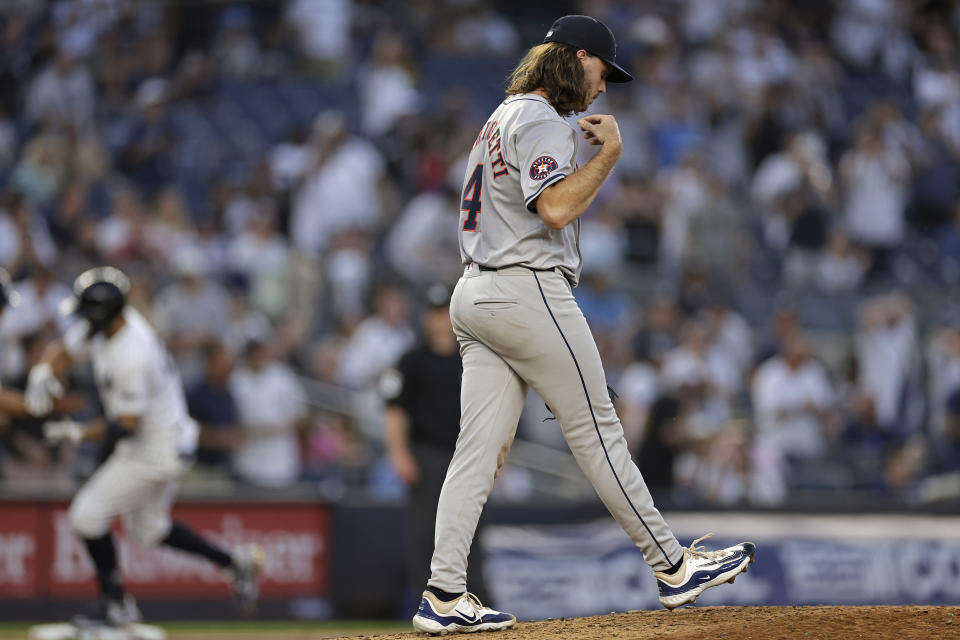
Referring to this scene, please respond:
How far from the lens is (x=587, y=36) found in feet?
17.7

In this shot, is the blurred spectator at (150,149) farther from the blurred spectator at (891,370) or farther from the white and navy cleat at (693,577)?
the white and navy cleat at (693,577)

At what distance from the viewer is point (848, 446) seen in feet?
46.4

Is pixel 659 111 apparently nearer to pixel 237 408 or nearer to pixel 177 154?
pixel 177 154

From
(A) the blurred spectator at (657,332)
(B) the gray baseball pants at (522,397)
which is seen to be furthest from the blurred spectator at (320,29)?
(B) the gray baseball pants at (522,397)

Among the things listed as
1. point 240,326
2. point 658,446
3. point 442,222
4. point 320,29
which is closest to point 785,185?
point 442,222

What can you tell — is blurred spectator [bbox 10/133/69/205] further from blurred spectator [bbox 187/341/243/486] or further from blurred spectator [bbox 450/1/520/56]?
blurred spectator [bbox 450/1/520/56]

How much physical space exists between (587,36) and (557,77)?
0.65 feet

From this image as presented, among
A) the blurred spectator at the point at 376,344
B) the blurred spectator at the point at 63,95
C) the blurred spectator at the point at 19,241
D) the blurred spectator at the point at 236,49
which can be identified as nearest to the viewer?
the blurred spectator at the point at 376,344

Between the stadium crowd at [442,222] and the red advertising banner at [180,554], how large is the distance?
54 cm

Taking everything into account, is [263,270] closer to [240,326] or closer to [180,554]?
[240,326]

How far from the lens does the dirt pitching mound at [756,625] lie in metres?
5.32

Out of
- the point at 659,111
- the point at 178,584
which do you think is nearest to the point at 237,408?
the point at 178,584

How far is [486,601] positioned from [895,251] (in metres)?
9.41

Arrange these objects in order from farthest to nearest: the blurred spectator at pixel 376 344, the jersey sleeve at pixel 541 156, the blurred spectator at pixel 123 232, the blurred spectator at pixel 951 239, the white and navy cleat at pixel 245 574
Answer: the blurred spectator at pixel 951 239 < the blurred spectator at pixel 123 232 < the blurred spectator at pixel 376 344 < the white and navy cleat at pixel 245 574 < the jersey sleeve at pixel 541 156
